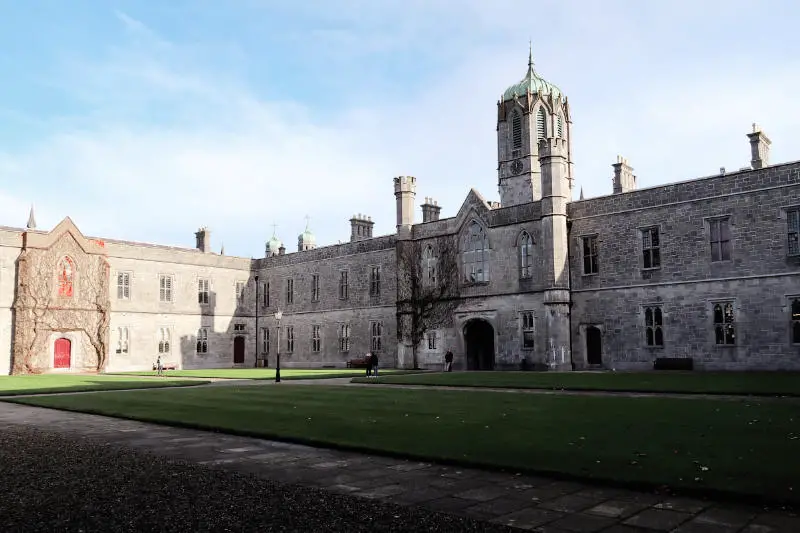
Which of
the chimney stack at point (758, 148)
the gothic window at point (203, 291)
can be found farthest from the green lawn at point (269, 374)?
the chimney stack at point (758, 148)

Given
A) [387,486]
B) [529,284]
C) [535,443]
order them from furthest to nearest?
[529,284]
[535,443]
[387,486]

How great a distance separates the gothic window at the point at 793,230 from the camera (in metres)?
26.3

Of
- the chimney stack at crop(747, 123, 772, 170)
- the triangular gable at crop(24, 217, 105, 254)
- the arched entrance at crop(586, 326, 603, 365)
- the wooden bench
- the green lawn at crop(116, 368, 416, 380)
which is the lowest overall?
the green lawn at crop(116, 368, 416, 380)

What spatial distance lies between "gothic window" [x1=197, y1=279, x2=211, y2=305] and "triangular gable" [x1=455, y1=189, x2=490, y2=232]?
871 inches

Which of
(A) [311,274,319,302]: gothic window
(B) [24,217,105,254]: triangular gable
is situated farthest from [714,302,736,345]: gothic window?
(B) [24,217,105,254]: triangular gable

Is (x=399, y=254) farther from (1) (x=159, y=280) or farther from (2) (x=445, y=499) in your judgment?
(2) (x=445, y=499)

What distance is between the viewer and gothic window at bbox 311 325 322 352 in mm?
47281

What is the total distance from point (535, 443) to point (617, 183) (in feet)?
111

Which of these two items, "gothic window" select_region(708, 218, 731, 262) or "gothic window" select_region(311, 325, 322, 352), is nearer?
"gothic window" select_region(708, 218, 731, 262)

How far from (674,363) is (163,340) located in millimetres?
34472

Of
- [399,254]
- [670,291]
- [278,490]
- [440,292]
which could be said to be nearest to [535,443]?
[278,490]

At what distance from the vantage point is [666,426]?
1065 cm

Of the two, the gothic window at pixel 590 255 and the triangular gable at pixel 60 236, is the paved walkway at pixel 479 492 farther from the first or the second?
the triangular gable at pixel 60 236

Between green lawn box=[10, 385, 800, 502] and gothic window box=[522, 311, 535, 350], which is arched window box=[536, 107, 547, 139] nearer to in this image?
gothic window box=[522, 311, 535, 350]
